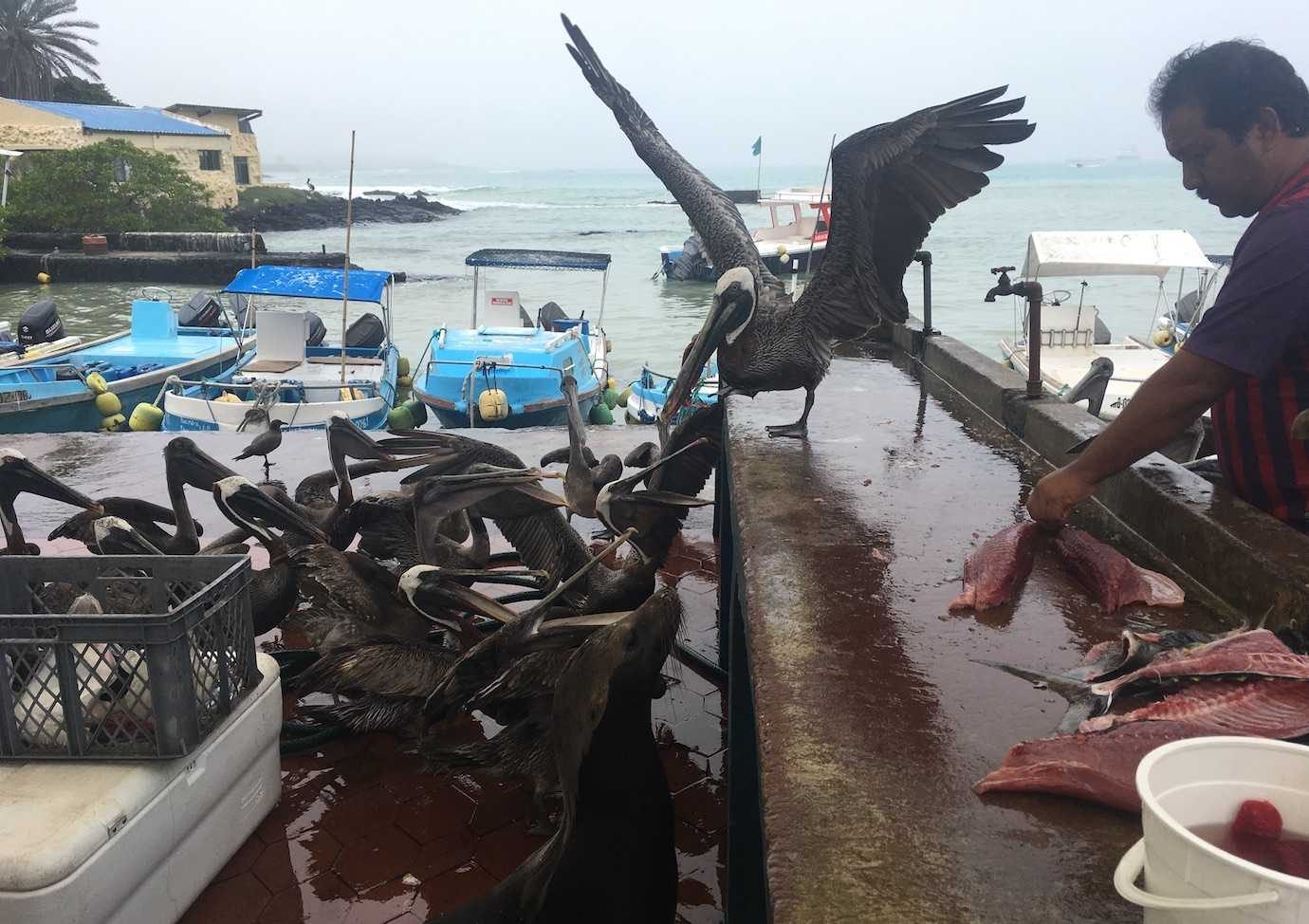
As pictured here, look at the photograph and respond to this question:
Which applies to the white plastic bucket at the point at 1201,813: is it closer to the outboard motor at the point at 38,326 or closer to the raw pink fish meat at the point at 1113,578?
the raw pink fish meat at the point at 1113,578

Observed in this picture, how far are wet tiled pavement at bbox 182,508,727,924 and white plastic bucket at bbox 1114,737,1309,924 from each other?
206 cm

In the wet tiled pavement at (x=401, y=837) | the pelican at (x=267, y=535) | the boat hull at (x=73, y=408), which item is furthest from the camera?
the boat hull at (x=73, y=408)

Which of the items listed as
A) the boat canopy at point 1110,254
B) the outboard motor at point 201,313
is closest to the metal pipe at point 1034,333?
the boat canopy at point 1110,254

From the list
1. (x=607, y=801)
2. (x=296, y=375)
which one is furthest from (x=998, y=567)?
(x=296, y=375)

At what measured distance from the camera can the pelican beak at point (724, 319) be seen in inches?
198

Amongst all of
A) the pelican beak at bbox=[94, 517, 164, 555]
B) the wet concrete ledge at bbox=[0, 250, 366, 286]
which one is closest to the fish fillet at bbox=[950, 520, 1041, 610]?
the pelican beak at bbox=[94, 517, 164, 555]

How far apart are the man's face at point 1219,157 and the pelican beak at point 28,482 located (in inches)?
189

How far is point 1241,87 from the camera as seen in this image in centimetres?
269

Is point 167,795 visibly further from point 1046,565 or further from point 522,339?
point 522,339

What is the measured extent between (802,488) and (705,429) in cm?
142

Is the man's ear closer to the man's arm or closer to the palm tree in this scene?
the man's arm

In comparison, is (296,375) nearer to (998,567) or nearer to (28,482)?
(28,482)

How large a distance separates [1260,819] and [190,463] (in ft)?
A: 16.4

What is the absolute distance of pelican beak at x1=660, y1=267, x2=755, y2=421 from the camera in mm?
5023
